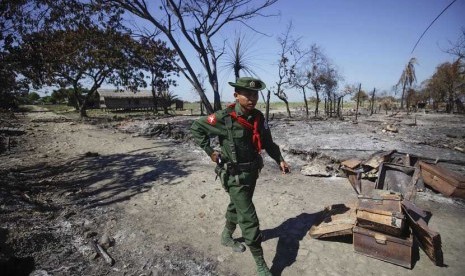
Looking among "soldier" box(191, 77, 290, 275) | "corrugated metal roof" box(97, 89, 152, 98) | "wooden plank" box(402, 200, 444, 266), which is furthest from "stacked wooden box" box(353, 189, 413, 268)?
"corrugated metal roof" box(97, 89, 152, 98)

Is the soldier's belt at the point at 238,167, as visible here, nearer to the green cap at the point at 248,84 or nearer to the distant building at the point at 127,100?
the green cap at the point at 248,84

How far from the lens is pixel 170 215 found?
192 inches

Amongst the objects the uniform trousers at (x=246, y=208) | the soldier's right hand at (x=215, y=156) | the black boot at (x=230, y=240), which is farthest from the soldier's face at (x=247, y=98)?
the black boot at (x=230, y=240)

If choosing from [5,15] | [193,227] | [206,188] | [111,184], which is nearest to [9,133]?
[5,15]

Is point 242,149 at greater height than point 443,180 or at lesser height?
greater

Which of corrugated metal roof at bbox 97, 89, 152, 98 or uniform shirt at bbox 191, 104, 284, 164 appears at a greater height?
corrugated metal roof at bbox 97, 89, 152, 98

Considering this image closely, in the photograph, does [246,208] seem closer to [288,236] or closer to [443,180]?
[288,236]

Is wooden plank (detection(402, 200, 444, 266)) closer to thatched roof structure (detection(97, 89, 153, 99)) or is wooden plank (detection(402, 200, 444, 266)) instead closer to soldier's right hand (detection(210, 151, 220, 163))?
soldier's right hand (detection(210, 151, 220, 163))

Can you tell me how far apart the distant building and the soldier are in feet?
125

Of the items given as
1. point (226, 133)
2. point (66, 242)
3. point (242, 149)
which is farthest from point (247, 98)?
point (66, 242)

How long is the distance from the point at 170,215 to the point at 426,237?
3.65m

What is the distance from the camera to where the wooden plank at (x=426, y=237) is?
3207mm

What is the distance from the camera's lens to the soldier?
3104 millimetres

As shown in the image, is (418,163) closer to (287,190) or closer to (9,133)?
(287,190)
